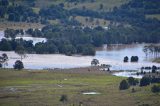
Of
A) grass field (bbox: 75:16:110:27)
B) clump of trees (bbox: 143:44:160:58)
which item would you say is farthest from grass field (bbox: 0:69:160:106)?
grass field (bbox: 75:16:110:27)

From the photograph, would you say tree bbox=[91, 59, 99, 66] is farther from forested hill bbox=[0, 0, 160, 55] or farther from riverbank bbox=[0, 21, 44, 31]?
riverbank bbox=[0, 21, 44, 31]

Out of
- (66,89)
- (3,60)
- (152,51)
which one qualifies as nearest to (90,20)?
(152,51)

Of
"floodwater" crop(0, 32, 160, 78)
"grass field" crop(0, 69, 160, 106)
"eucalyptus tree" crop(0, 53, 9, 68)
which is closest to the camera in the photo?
"grass field" crop(0, 69, 160, 106)

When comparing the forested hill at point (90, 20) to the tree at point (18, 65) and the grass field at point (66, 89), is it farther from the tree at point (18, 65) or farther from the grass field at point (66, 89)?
the grass field at point (66, 89)

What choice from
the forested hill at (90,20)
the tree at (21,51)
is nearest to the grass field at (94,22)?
the forested hill at (90,20)

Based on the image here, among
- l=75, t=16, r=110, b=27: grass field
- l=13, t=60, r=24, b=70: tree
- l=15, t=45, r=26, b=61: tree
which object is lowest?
l=13, t=60, r=24, b=70: tree

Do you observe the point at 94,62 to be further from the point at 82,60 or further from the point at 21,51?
the point at 21,51

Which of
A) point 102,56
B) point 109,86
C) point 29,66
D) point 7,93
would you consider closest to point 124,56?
point 102,56
